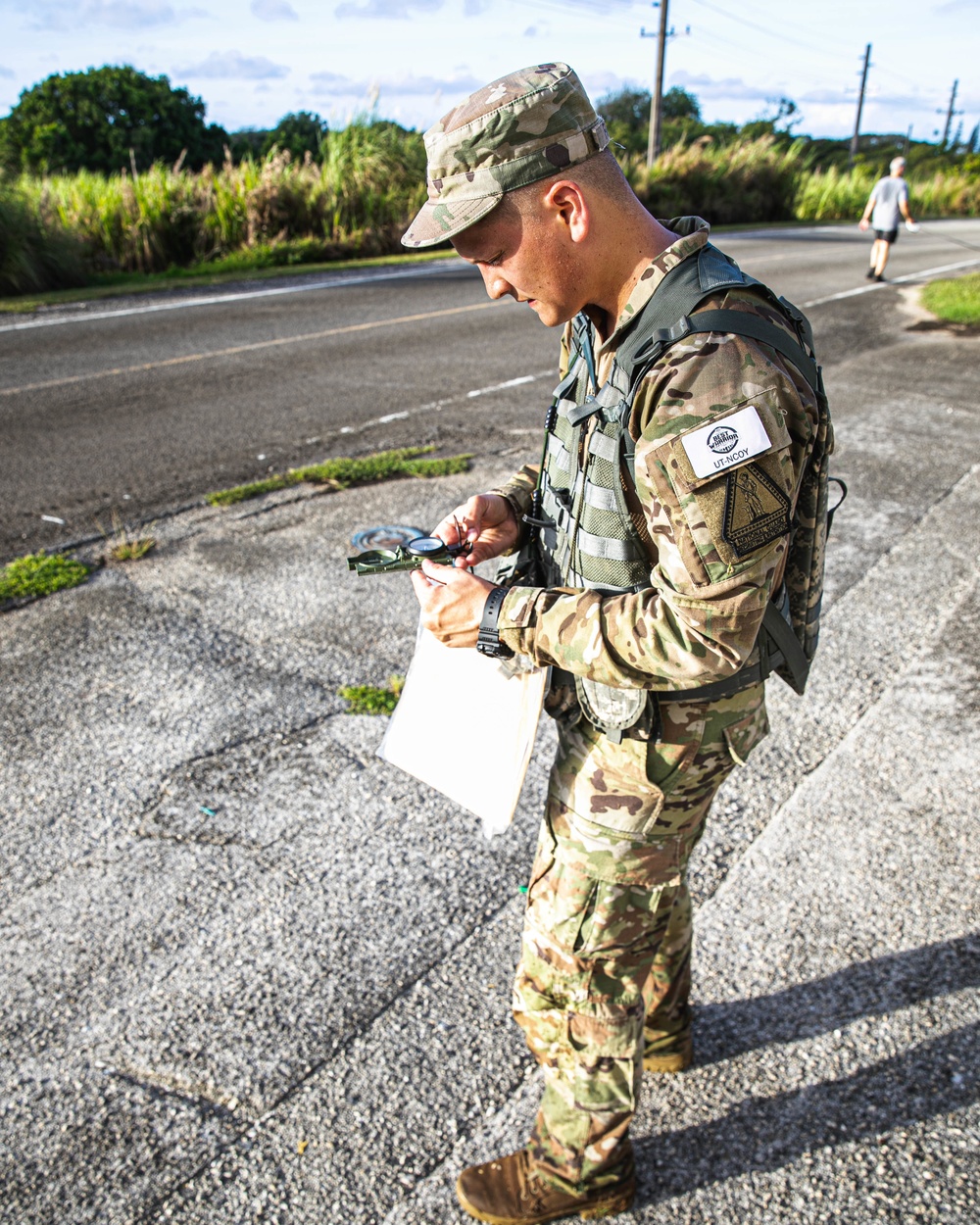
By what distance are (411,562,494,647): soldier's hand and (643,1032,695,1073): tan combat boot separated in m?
1.16

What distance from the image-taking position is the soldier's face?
1579 millimetres

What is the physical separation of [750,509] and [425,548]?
70 centimetres

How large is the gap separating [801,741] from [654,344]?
2.33m

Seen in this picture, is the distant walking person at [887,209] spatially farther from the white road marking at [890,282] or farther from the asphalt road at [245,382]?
the asphalt road at [245,382]

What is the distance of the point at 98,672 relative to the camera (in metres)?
3.77

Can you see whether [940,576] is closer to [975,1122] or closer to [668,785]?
[975,1122]

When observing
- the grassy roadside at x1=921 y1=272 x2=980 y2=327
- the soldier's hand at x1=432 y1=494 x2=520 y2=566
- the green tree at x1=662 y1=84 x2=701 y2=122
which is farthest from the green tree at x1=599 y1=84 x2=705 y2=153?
the soldier's hand at x1=432 y1=494 x2=520 y2=566

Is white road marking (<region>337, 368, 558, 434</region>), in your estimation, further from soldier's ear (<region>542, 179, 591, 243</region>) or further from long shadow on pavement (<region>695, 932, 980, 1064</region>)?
soldier's ear (<region>542, 179, 591, 243</region>)

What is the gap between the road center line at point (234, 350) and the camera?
819 cm

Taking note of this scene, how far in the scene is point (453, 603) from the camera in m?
1.76

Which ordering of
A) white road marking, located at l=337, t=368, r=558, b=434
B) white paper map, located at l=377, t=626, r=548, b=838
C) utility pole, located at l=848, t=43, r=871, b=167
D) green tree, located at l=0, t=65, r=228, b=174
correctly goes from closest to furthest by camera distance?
white paper map, located at l=377, t=626, r=548, b=838 < white road marking, located at l=337, t=368, r=558, b=434 < green tree, located at l=0, t=65, r=228, b=174 < utility pole, located at l=848, t=43, r=871, b=167

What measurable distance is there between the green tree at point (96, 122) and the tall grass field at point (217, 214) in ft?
97.9

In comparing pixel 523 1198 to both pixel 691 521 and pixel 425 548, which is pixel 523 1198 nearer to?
pixel 425 548

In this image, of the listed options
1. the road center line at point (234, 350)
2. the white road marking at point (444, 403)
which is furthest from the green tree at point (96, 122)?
the white road marking at point (444, 403)
